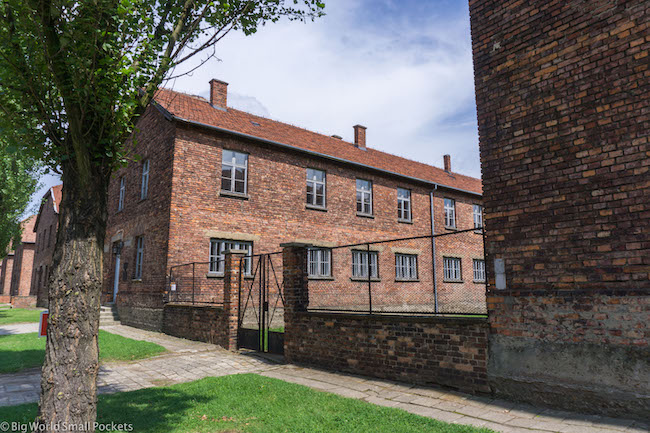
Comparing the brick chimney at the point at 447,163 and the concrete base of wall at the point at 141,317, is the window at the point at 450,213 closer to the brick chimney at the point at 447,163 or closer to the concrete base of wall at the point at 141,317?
the brick chimney at the point at 447,163

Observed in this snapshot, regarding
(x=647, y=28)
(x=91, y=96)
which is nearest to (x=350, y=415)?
(x=91, y=96)

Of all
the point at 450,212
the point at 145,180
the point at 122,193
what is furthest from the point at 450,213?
the point at 122,193

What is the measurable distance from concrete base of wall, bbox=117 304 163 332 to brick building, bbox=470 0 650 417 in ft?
38.6

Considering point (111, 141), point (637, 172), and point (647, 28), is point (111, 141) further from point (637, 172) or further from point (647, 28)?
point (647, 28)

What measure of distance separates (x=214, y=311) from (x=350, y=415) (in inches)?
280

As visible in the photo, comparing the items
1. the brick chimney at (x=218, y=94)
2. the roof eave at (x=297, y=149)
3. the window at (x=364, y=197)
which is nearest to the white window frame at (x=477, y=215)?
the roof eave at (x=297, y=149)

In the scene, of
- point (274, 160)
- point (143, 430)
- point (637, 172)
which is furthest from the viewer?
point (274, 160)

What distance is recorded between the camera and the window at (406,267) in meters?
20.4

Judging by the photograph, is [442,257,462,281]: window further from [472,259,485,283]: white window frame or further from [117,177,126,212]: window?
[117,177,126,212]: window

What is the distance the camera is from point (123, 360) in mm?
9344

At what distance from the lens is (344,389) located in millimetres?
6609

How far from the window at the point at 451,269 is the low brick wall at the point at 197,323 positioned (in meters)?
14.2

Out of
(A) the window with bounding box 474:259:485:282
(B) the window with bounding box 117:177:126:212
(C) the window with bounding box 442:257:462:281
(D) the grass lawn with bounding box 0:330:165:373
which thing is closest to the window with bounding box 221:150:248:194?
(D) the grass lawn with bounding box 0:330:165:373

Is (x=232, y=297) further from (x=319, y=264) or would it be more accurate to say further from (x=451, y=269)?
(x=451, y=269)
